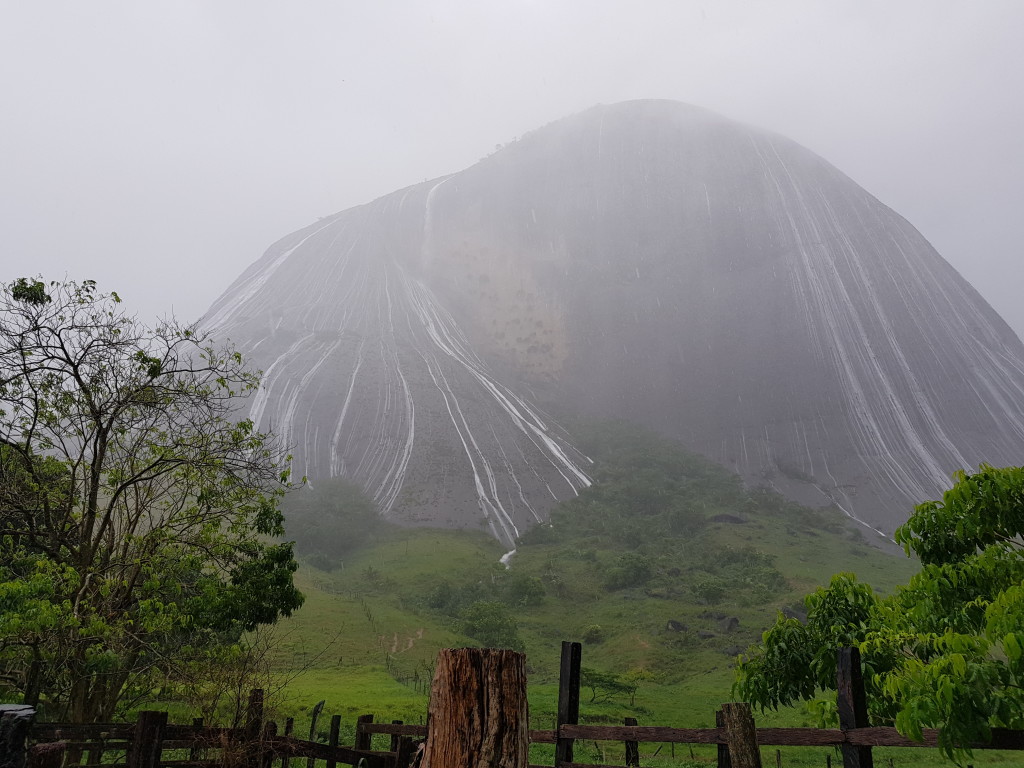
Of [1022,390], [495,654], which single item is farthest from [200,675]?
[1022,390]

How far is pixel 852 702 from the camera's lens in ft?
11.9

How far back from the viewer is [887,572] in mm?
52531

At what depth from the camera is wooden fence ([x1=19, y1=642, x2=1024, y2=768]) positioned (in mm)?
3590

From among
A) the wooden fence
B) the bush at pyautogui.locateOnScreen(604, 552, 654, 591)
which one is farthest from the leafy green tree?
the wooden fence

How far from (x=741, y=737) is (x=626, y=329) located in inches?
4253

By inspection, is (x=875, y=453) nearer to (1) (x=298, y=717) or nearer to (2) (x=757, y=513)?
(2) (x=757, y=513)

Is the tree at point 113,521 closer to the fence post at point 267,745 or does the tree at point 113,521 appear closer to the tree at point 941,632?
the fence post at point 267,745

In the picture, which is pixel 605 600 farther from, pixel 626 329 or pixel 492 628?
pixel 626 329

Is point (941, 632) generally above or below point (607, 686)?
above

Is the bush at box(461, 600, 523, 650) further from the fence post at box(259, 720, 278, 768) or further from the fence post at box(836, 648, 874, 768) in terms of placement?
the fence post at box(836, 648, 874, 768)

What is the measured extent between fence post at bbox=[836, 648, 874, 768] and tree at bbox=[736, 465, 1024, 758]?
0.19 meters

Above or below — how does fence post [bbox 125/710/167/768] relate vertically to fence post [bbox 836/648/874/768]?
below

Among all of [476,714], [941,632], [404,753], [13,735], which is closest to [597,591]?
[404,753]

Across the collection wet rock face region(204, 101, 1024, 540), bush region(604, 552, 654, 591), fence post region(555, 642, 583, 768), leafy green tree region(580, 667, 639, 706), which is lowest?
leafy green tree region(580, 667, 639, 706)
